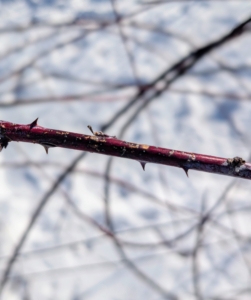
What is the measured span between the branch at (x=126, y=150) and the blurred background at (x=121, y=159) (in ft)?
1.64

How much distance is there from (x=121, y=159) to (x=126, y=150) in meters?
0.57

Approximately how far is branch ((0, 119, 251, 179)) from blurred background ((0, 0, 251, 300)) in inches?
19.6

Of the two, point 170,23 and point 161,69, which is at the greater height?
point 170,23

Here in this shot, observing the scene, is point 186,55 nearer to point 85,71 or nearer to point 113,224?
point 85,71

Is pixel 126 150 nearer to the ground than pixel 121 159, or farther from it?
nearer to the ground

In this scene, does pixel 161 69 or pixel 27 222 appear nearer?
pixel 27 222

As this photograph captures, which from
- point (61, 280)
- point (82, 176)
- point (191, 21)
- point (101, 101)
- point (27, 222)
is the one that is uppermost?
point (191, 21)

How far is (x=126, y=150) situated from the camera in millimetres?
305

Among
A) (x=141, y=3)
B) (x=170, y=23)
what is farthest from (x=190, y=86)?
(x=141, y=3)

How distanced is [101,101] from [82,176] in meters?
0.20

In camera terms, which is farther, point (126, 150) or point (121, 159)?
point (121, 159)

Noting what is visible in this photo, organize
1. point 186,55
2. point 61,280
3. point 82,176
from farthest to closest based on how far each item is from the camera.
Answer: point 186,55 → point 82,176 → point 61,280

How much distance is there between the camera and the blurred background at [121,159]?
751mm

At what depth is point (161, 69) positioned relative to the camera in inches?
37.4
